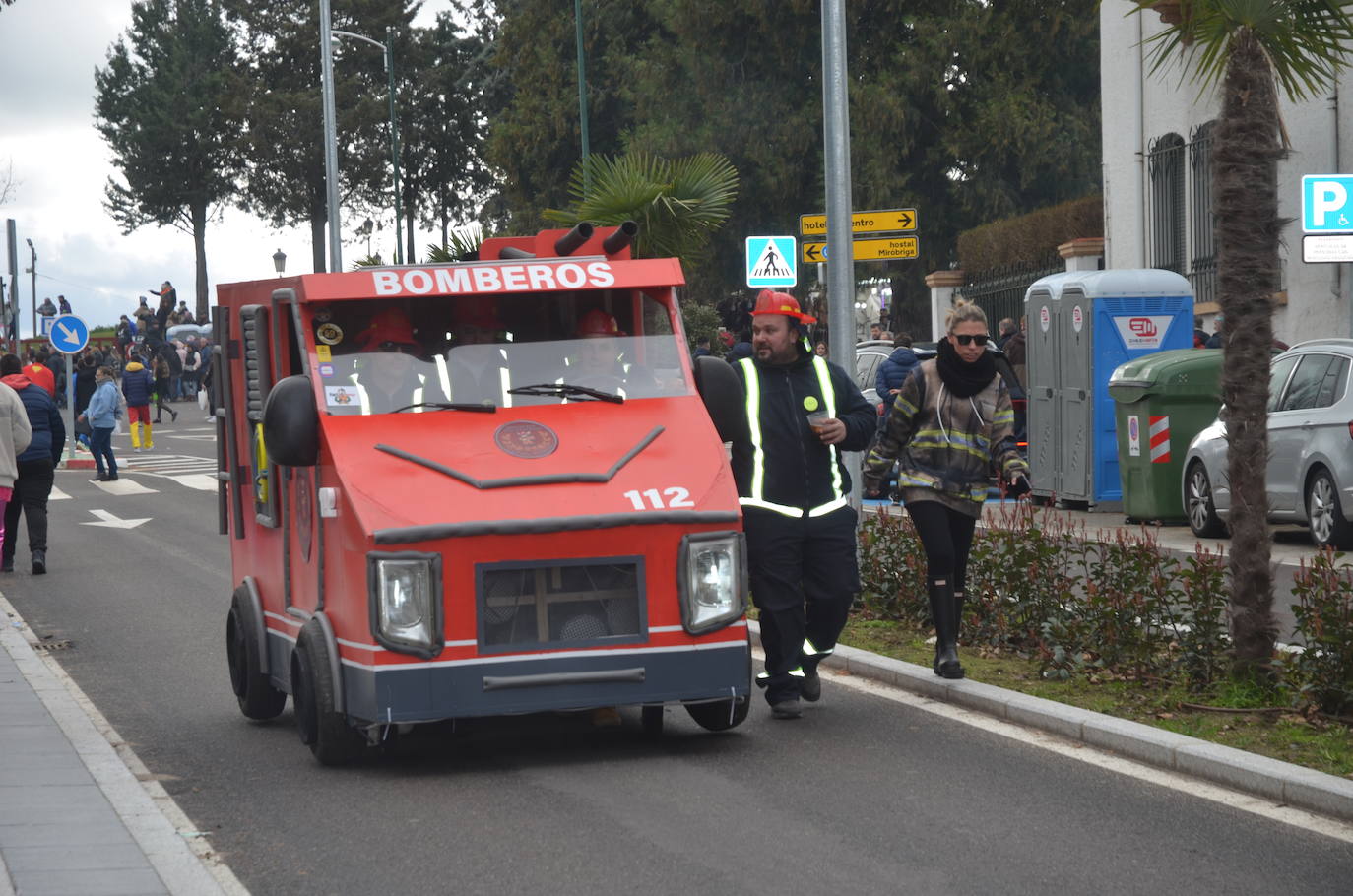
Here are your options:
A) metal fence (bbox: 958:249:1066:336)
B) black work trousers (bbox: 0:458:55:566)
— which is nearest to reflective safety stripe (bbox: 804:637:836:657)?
black work trousers (bbox: 0:458:55:566)

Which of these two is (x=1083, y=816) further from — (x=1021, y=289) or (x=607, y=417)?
(x=1021, y=289)

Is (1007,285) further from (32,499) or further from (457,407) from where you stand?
(457,407)

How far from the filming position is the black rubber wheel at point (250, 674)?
966cm

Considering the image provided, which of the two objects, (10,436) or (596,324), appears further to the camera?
(10,436)

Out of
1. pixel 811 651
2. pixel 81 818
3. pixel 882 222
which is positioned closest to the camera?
pixel 81 818

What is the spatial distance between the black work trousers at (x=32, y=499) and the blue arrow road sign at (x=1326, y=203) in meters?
11.4

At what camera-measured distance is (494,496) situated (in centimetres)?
800

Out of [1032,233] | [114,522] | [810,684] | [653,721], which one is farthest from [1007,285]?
[653,721]

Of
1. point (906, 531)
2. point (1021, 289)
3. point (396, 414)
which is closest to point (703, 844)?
point (396, 414)

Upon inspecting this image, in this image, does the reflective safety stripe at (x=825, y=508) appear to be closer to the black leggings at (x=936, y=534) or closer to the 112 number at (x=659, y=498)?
the black leggings at (x=936, y=534)

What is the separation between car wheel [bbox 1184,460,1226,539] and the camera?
699 inches

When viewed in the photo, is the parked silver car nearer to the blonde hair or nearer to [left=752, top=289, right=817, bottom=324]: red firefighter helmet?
the blonde hair

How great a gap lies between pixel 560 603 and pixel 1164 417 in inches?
468

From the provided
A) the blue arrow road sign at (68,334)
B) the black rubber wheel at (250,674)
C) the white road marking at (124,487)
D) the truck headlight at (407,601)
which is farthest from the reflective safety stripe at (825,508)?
the blue arrow road sign at (68,334)
